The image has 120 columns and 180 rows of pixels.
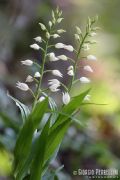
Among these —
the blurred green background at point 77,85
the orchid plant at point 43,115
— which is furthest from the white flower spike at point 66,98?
the blurred green background at point 77,85

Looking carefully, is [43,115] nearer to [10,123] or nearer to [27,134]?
[27,134]

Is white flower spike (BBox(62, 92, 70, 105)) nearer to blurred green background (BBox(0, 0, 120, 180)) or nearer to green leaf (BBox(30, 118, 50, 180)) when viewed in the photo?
green leaf (BBox(30, 118, 50, 180))

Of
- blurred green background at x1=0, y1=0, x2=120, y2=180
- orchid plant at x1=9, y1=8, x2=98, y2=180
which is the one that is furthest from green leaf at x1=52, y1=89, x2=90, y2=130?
blurred green background at x1=0, y1=0, x2=120, y2=180

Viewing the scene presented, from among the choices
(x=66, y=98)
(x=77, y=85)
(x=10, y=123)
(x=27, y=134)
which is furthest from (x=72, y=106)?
(x=77, y=85)

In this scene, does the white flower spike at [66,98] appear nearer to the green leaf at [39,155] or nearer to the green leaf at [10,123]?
the green leaf at [39,155]

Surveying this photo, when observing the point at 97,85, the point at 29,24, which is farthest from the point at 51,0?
the point at 97,85

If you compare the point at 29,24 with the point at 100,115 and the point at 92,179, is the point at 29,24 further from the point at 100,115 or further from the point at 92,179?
the point at 92,179
